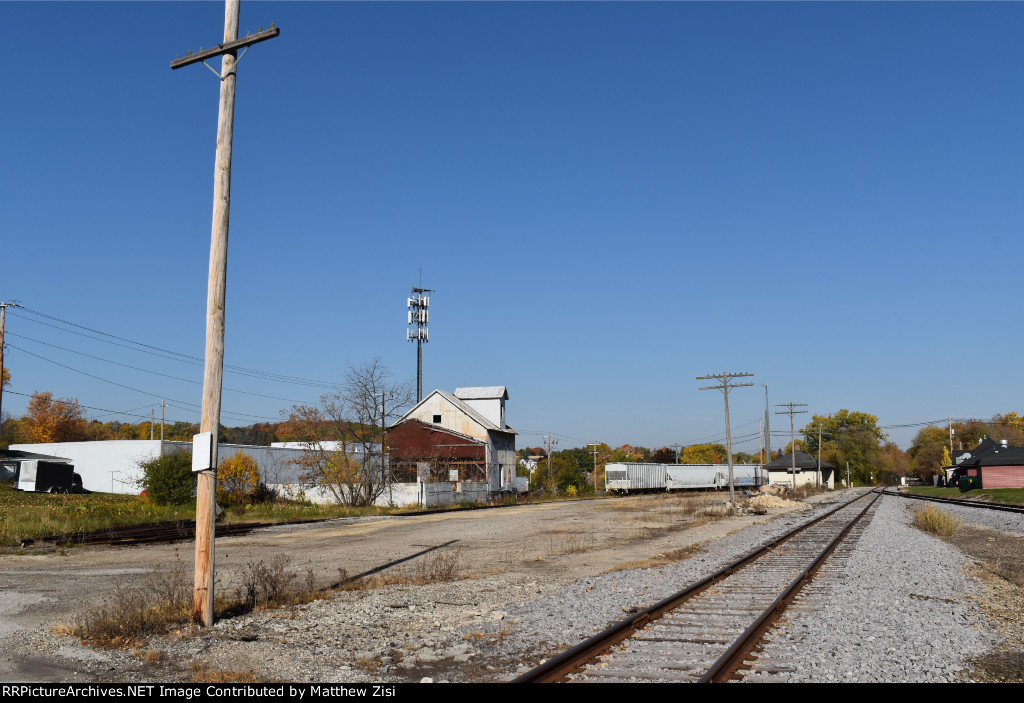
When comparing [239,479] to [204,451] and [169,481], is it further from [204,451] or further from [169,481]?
[204,451]

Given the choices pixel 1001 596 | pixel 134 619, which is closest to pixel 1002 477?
pixel 1001 596

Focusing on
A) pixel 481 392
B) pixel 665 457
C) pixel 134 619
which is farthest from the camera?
pixel 665 457

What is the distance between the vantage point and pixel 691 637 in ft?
30.9

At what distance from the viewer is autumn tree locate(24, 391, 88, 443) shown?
9625 cm

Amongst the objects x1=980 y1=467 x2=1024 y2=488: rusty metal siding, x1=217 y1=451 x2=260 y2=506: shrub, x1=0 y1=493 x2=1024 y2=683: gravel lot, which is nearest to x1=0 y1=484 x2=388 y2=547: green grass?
x1=217 y1=451 x2=260 y2=506: shrub

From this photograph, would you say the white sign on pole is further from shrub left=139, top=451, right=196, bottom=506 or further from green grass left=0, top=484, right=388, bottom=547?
shrub left=139, top=451, right=196, bottom=506

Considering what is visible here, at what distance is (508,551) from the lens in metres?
21.5

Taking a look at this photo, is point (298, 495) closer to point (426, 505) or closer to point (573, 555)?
point (426, 505)

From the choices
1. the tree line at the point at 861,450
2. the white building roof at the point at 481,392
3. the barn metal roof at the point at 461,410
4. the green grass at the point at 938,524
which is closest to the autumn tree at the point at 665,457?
the tree line at the point at 861,450

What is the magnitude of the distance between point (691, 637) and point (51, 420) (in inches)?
4231

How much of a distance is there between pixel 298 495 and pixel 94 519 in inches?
840

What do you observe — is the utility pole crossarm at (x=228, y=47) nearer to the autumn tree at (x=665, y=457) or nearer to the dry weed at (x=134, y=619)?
the dry weed at (x=134, y=619)

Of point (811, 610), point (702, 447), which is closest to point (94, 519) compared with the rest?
point (811, 610)

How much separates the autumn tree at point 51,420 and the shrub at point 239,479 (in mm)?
67070
